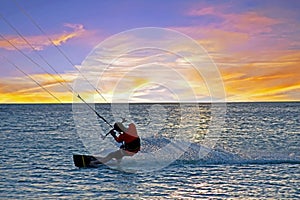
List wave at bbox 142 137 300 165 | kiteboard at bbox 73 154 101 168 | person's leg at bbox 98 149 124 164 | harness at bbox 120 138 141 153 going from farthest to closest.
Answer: wave at bbox 142 137 300 165
kiteboard at bbox 73 154 101 168
person's leg at bbox 98 149 124 164
harness at bbox 120 138 141 153

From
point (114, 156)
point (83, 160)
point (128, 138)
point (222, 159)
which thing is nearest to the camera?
point (128, 138)

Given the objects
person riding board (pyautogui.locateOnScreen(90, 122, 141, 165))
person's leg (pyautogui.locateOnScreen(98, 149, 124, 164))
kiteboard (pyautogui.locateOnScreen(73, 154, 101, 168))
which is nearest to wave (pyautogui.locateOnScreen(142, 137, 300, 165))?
person's leg (pyautogui.locateOnScreen(98, 149, 124, 164))

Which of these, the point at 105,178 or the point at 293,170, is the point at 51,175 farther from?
the point at 293,170

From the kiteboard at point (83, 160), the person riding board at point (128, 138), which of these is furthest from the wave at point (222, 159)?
the kiteboard at point (83, 160)

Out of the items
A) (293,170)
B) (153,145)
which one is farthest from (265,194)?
(153,145)

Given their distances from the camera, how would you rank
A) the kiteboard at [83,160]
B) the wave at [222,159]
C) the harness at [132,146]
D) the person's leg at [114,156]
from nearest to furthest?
the harness at [132,146]
the person's leg at [114,156]
the kiteboard at [83,160]
the wave at [222,159]

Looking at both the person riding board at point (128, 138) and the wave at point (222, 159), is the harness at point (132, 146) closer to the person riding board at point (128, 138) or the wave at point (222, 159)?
the person riding board at point (128, 138)

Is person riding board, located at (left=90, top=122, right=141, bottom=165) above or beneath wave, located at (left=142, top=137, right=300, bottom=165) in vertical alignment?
above

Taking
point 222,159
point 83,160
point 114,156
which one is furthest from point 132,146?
point 222,159

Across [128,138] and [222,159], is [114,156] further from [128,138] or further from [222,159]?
[222,159]

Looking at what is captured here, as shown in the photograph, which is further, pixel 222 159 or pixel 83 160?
pixel 222 159

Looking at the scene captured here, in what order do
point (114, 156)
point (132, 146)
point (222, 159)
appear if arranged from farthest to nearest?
point (222, 159)
point (114, 156)
point (132, 146)

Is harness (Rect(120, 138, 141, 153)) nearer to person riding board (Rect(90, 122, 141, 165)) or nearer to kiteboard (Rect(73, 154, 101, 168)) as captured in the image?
person riding board (Rect(90, 122, 141, 165))

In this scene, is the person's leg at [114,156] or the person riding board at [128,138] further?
the person's leg at [114,156]
